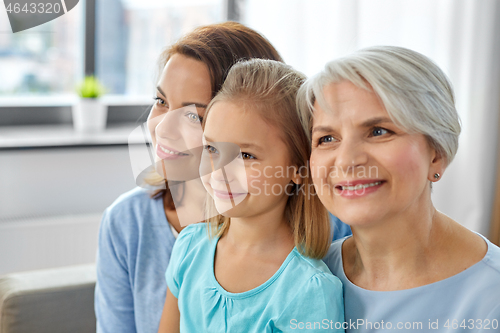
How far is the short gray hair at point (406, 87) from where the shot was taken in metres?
0.69

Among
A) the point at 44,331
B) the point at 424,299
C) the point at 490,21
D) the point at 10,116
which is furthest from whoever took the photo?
the point at 490,21

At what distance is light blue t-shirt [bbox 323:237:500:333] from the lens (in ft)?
2.37

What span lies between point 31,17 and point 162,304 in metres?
1.50

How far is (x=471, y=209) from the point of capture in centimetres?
238

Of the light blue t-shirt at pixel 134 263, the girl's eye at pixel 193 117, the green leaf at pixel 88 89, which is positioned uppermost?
the girl's eye at pixel 193 117

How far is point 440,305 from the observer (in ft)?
2.46

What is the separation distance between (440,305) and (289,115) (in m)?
0.39

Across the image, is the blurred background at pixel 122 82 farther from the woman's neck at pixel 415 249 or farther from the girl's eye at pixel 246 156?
the woman's neck at pixel 415 249

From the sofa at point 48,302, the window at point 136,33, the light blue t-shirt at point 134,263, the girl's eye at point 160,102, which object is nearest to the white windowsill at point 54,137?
the window at point 136,33

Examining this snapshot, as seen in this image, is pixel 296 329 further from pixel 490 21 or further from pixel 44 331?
pixel 490 21

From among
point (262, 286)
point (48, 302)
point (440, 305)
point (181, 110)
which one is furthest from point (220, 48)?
point (48, 302)

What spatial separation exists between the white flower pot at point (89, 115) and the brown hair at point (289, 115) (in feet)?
4.32

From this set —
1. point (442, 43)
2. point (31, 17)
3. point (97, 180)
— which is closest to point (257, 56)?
point (97, 180)

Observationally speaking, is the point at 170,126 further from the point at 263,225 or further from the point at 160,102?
the point at 263,225
